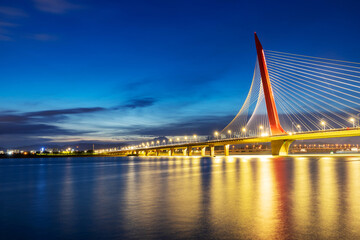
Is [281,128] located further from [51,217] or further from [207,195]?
[51,217]

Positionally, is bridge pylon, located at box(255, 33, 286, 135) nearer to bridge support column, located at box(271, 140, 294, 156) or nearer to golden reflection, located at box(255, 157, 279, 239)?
bridge support column, located at box(271, 140, 294, 156)

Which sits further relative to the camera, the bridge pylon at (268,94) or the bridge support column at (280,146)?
the bridge support column at (280,146)

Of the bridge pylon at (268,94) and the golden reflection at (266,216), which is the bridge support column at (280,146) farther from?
the golden reflection at (266,216)

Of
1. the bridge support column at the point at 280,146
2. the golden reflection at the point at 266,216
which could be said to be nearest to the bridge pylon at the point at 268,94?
Answer: the bridge support column at the point at 280,146

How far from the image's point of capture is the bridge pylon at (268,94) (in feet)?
216

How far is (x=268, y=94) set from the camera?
6575 centimetres

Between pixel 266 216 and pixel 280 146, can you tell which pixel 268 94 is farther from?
pixel 266 216

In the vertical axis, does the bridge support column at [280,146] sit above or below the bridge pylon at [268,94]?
below

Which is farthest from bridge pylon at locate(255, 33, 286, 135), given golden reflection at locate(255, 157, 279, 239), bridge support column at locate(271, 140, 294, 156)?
golden reflection at locate(255, 157, 279, 239)

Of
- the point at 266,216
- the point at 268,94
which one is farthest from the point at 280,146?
the point at 266,216

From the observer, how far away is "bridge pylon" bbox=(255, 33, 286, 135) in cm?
6588

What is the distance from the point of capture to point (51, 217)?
10539 mm

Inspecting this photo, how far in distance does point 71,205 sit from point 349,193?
11497 millimetres

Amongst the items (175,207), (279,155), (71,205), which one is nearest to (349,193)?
(175,207)
